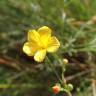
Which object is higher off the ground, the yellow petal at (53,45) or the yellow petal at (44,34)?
the yellow petal at (44,34)

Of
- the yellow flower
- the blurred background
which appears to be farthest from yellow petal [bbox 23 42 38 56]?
the blurred background

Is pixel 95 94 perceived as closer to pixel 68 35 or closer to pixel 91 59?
pixel 91 59

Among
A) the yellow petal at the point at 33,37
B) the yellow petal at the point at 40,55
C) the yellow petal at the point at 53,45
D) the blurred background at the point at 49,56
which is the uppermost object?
the yellow petal at the point at 33,37

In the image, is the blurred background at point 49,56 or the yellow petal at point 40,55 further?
the blurred background at point 49,56

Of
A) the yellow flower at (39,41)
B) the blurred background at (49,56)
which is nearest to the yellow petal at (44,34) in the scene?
the yellow flower at (39,41)

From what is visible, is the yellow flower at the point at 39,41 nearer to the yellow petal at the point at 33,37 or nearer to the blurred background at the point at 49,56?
the yellow petal at the point at 33,37
